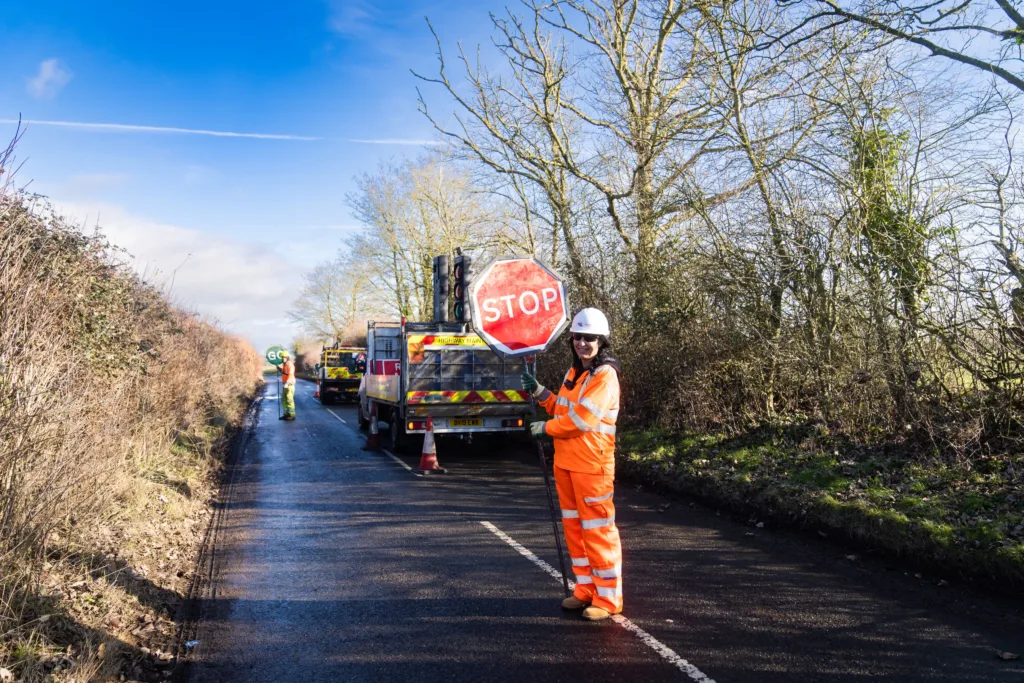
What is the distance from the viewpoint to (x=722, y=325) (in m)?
11.8

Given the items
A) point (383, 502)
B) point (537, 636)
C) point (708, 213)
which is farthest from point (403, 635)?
point (708, 213)

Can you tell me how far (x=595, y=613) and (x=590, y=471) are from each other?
3.23 ft

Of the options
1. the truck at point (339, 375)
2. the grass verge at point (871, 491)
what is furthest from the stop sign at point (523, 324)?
the truck at point (339, 375)

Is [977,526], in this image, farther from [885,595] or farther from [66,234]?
[66,234]

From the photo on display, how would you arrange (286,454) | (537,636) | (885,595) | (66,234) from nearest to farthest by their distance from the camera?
(537,636), (885,595), (66,234), (286,454)

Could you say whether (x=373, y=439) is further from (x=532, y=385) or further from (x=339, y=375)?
(x=339, y=375)

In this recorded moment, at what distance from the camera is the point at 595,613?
500cm

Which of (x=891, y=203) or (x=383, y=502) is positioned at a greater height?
(x=891, y=203)

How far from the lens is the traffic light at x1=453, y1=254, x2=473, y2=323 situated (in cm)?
1249

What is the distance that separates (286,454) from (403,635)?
1029 cm

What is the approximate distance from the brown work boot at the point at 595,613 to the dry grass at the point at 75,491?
2.73 m

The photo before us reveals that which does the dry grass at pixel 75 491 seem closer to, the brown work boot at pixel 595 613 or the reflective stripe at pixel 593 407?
the brown work boot at pixel 595 613

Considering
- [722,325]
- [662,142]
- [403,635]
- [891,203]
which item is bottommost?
[403,635]

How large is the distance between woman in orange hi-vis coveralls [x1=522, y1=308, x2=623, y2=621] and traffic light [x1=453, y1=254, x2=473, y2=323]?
7.41 m
